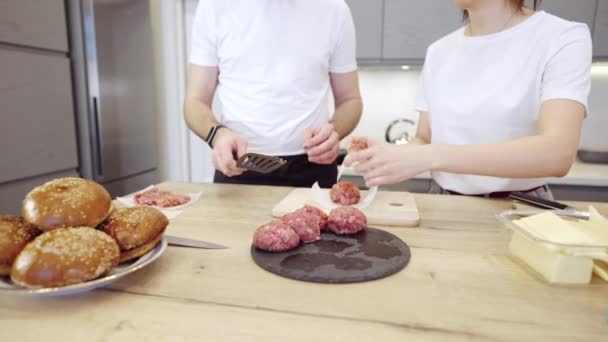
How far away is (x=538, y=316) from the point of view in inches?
19.4

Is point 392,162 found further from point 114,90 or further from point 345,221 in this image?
point 114,90

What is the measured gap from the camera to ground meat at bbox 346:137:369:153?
3.39ft

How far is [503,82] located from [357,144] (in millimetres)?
453

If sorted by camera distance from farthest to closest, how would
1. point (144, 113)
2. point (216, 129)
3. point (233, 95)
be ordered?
point (144, 113) < point (233, 95) < point (216, 129)

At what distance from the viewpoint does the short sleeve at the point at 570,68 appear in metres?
0.93

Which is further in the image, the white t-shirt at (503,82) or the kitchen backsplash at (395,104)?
the kitchen backsplash at (395,104)

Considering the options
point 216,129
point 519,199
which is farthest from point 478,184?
point 216,129

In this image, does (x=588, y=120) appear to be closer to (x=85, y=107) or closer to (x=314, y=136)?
(x=314, y=136)

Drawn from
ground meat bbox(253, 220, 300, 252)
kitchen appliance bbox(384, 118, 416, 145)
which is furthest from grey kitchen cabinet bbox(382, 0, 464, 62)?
ground meat bbox(253, 220, 300, 252)

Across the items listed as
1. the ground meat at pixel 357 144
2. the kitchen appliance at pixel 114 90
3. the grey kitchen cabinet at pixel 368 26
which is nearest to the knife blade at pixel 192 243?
the ground meat at pixel 357 144

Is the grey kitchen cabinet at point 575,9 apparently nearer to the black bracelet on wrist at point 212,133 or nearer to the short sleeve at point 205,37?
the short sleeve at point 205,37

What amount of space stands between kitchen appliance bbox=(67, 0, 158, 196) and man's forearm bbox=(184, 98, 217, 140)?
979mm

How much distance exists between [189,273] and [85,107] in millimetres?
1847

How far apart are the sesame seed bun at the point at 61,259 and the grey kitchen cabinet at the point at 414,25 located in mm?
2155
